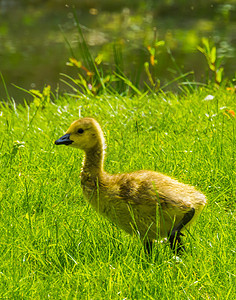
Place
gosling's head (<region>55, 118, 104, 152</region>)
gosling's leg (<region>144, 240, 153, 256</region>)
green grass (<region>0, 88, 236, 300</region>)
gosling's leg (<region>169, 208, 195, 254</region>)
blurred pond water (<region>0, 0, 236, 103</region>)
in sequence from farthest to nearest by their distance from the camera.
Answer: blurred pond water (<region>0, 0, 236, 103</region>) → gosling's head (<region>55, 118, 104, 152</region>) → gosling's leg (<region>144, 240, 153, 256</region>) → gosling's leg (<region>169, 208, 195, 254</region>) → green grass (<region>0, 88, 236, 300</region>)

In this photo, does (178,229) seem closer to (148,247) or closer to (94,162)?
(148,247)

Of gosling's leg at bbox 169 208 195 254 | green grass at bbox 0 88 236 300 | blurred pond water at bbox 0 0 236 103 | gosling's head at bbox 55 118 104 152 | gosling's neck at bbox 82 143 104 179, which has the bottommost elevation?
blurred pond water at bbox 0 0 236 103

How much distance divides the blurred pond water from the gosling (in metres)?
5.49

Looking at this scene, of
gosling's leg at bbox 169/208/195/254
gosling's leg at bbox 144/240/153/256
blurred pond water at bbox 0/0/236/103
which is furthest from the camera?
blurred pond water at bbox 0/0/236/103

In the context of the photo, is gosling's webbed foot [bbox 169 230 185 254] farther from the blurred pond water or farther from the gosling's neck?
the blurred pond water

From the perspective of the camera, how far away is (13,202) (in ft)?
12.0

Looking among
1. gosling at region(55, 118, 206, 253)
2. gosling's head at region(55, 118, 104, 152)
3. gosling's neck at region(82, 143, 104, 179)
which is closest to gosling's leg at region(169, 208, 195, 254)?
gosling at region(55, 118, 206, 253)

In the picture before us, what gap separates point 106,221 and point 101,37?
9.43 m

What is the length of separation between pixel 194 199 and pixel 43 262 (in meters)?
0.91

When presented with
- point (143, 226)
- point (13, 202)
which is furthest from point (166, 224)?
point (13, 202)

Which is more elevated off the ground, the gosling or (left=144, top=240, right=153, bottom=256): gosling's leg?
the gosling

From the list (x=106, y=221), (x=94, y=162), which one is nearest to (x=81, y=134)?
(x=94, y=162)

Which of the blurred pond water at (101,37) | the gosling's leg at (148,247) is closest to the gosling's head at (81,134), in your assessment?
the gosling's leg at (148,247)

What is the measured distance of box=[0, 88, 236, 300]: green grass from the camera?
9.04 ft
